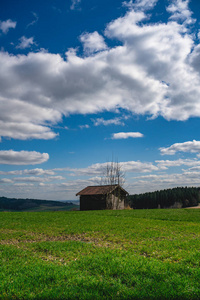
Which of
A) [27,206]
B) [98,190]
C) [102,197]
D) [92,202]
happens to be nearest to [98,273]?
[102,197]

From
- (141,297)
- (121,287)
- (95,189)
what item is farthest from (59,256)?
(95,189)

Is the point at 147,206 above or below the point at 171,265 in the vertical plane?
below

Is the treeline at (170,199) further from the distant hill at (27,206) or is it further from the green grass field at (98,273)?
the green grass field at (98,273)

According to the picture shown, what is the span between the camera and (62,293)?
457 centimetres

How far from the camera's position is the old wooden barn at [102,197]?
150ft

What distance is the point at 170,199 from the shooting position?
82812 millimetres

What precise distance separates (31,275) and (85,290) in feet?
5.64

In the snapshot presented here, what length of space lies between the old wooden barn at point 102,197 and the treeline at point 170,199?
34936 millimetres

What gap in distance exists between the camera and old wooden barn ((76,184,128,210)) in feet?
150

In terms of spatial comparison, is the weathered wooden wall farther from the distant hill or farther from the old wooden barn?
the distant hill

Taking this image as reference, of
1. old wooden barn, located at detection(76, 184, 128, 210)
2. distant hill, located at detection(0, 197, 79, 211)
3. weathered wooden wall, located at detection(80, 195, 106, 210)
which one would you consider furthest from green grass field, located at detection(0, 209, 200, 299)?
distant hill, located at detection(0, 197, 79, 211)

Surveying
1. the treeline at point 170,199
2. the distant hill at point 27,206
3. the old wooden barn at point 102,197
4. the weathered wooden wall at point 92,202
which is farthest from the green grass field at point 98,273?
the distant hill at point 27,206

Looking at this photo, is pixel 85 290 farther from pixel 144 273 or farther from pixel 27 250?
pixel 27 250

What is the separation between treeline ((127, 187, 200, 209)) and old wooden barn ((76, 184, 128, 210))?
3494 cm
